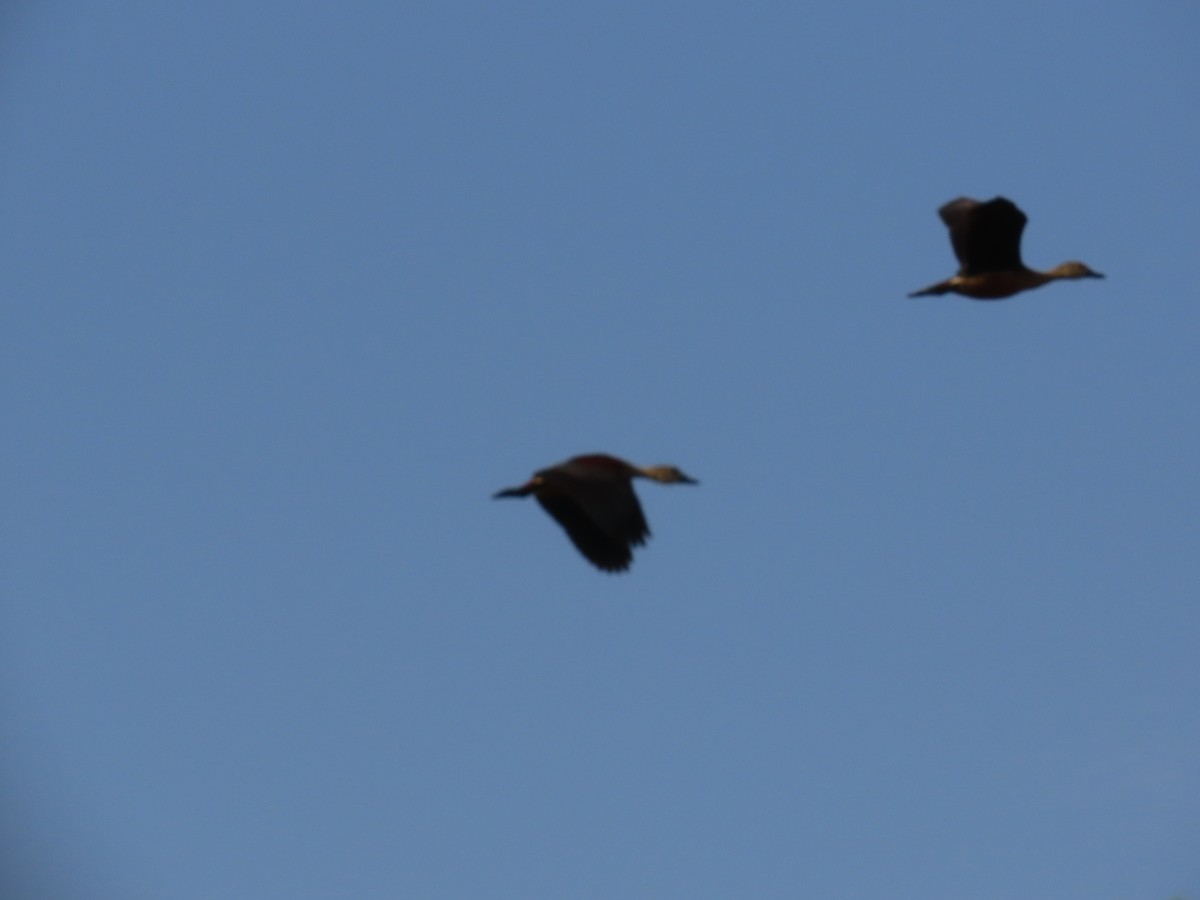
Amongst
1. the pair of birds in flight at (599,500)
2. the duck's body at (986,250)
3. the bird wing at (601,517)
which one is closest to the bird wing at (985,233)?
the duck's body at (986,250)

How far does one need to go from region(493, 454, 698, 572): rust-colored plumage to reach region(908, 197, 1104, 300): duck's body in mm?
4985

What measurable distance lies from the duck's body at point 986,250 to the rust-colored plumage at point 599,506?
4.98 metres

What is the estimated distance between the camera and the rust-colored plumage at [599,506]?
59.2ft

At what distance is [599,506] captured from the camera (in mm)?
18281

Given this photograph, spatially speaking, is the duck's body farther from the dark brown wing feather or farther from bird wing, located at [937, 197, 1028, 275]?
the dark brown wing feather

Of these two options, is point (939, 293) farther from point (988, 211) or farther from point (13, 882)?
point (13, 882)

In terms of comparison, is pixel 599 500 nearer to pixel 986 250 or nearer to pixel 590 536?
pixel 590 536

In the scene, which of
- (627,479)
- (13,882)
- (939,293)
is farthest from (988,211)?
(13,882)

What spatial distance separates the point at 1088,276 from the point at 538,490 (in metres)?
7.76

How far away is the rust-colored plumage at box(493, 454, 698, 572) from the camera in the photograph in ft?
59.2

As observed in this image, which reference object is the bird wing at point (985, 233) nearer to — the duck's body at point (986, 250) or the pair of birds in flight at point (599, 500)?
the duck's body at point (986, 250)

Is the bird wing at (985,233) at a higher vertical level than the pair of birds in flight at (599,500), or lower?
higher

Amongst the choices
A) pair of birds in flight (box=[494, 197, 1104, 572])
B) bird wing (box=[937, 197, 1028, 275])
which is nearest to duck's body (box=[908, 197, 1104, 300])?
bird wing (box=[937, 197, 1028, 275])

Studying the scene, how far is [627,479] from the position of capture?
1838cm
